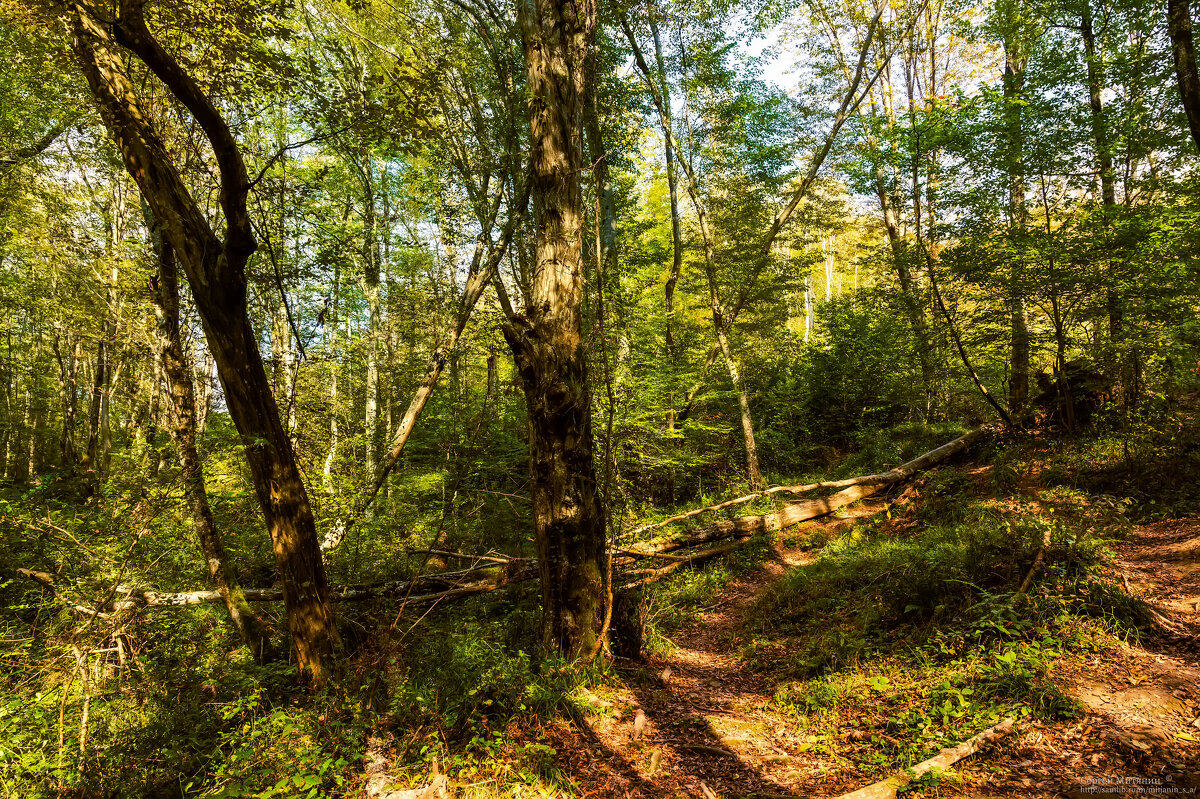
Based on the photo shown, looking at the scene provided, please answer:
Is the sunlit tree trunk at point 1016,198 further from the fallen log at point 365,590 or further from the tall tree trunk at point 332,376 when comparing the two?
the tall tree trunk at point 332,376

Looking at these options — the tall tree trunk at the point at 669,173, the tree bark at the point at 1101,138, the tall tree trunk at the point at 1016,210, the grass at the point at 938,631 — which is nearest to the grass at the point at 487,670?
the grass at the point at 938,631

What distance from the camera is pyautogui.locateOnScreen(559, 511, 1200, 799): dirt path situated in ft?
9.19

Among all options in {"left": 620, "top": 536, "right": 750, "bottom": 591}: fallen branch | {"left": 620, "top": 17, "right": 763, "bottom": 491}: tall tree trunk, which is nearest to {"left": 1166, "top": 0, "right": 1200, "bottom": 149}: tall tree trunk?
{"left": 620, "top": 17, "right": 763, "bottom": 491}: tall tree trunk

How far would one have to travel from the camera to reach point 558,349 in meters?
4.51

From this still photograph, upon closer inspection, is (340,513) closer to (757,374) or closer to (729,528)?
(729,528)

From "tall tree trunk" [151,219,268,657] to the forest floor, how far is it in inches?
163

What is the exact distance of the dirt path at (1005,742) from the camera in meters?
2.80

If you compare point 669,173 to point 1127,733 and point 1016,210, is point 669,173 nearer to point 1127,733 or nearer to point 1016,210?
point 1016,210

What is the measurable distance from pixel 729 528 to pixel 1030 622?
15.2 ft

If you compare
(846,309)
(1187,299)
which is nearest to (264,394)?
(1187,299)

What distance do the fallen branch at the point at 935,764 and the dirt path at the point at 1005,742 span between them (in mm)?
61

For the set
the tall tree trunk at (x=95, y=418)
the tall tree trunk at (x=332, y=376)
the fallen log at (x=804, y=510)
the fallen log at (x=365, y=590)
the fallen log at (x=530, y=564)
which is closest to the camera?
the fallen log at (x=365, y=590)

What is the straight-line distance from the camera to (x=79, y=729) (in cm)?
396

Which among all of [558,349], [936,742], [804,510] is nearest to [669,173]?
[804,510]
